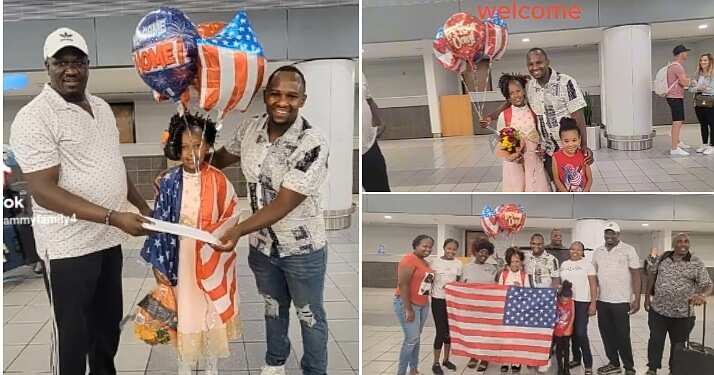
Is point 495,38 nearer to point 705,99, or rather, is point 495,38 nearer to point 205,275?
point 705,99

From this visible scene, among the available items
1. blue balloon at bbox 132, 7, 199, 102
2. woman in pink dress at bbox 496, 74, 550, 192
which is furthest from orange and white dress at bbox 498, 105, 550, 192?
blue balloon at bbox 132, 7, 199, 102

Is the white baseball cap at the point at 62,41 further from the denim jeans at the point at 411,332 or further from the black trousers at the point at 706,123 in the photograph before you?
the black trousers at the point at 706,123

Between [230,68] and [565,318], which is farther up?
[230,68]

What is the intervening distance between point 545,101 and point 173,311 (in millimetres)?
1438

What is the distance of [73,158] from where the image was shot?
2.07 m

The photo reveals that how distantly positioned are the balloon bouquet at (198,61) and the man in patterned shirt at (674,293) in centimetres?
154

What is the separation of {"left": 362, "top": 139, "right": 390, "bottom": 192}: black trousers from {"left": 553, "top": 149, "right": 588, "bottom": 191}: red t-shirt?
61 cm

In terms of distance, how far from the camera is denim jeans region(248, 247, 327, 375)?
2.21 meters

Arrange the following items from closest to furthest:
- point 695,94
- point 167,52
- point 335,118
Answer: point 167,52 < point 695,94 < point 335,118

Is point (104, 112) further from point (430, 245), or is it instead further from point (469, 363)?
point (469, 363)

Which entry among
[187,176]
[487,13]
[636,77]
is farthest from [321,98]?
[636,77]

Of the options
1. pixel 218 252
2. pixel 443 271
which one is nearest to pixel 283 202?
pixel 218 252

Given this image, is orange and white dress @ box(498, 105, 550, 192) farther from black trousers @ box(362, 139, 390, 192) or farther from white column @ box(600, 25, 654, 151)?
black trousers @ box(362, 139, 390, 192)

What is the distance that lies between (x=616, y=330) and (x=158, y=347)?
5.29 ft
